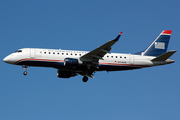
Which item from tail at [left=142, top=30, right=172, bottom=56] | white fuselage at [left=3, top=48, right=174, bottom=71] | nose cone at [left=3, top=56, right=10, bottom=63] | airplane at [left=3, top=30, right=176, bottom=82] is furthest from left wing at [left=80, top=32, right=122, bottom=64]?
nose cone at [left=3, top=56, right=10, bottom=63]

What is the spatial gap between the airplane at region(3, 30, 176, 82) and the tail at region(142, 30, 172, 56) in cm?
23

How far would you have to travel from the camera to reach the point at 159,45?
52250mm

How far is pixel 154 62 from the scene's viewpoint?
162 ft

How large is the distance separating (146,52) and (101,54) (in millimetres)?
9120

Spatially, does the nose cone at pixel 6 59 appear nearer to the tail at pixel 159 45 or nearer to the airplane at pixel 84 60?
the airplane at pixel 84 60

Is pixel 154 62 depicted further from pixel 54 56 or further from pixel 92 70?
pixel 54 56

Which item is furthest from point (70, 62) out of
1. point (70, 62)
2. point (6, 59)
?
point (6, 59)

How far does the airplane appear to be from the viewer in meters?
45.7

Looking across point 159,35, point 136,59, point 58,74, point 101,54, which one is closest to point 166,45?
point 159,35

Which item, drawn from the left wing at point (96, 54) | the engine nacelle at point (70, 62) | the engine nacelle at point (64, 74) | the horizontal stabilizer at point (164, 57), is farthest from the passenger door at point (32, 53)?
the horizontal stabilizer at point (164, 57)

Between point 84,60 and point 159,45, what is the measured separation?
44.2 ft

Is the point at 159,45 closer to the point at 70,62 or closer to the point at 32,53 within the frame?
the point at 70,62

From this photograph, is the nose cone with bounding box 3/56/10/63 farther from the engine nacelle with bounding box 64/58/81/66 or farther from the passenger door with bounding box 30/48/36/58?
the engine nacelle with bounding box 64/58/81/66

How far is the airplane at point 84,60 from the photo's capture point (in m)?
45.7
